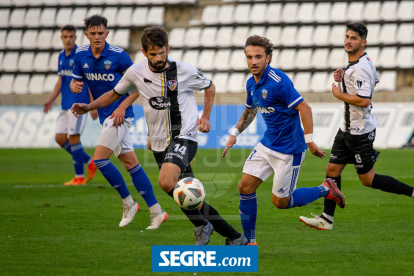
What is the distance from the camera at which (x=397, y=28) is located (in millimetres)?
18500

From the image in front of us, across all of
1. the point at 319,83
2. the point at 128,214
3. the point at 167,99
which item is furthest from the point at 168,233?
the point at 319,83

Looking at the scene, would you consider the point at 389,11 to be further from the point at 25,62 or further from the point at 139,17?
the point at 25,62

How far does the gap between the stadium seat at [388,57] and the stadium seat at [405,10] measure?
127cm

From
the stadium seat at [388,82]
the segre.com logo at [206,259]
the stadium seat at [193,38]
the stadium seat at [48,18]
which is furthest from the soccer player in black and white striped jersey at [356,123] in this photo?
the stadium seat at [48,18]

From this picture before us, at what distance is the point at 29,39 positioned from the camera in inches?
823

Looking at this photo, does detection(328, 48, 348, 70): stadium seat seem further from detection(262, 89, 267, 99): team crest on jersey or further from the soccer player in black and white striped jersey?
detection(262, 89, 267, 99): team crest on jersey

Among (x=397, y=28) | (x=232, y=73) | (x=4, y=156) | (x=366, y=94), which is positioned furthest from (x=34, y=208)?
(x=397, y=28)

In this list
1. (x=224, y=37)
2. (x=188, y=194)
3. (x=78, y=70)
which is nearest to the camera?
(x=188, y=194)

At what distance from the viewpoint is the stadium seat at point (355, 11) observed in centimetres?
1878

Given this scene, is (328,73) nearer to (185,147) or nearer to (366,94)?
(366,94)

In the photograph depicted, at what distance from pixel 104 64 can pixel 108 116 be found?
619mm

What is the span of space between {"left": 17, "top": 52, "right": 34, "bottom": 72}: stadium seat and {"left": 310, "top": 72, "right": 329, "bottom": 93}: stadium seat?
1054 centimetres

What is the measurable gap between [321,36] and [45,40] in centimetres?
1048

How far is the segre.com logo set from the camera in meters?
4.13
